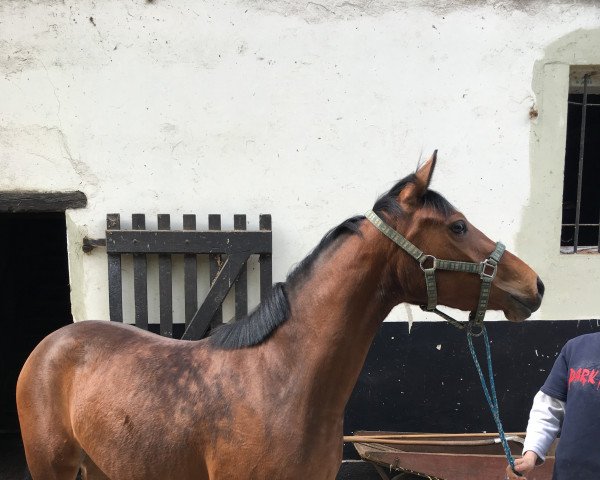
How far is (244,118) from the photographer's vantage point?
364 centimetres

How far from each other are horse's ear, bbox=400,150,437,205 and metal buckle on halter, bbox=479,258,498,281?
1.08ft

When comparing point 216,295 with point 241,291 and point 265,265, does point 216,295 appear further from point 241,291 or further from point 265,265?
point 265,265

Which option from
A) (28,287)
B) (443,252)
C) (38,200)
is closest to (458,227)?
(443,252)

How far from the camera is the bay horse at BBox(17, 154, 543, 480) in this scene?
6.23 ft

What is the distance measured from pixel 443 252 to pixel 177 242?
2033mm

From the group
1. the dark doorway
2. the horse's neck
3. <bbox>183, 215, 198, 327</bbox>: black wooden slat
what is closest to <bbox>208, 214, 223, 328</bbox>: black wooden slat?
<bbox>183, 215, 198, 327</bbox>: black wooden slat

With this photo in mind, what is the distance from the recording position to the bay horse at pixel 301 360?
6.23ft

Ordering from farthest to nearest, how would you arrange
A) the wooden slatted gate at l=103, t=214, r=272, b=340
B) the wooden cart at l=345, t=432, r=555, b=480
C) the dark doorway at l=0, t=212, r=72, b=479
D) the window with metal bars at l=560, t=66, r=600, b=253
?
the dark doorway at l=0, t=212, r=72, b=479 → the window with metal bars at l=560, t=66, r=600, b=253 → the wooden slatted gate at l=103, t=214, r=272, b=340 → the wooden cart at l=345, t=432, r=555, b=480

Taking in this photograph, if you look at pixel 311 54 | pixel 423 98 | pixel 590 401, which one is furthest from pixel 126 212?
pixel 590 401

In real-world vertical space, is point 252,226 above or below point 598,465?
above

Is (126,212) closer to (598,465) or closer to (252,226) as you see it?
(252,226)

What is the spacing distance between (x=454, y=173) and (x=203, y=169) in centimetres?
172

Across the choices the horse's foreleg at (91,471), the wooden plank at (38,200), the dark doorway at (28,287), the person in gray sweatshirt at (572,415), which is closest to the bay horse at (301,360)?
the person in gray sweatshirt at (572,415)

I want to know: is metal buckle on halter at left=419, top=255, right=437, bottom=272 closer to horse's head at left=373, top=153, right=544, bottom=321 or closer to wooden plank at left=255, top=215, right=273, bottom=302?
horse's head at left=373, top=153, right=544, bottom=321
